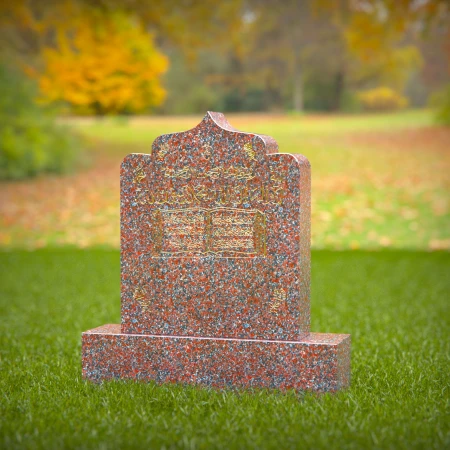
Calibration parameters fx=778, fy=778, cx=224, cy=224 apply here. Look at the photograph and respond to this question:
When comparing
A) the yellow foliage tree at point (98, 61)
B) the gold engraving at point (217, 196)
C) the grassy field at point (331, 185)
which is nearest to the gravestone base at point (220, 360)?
the gold engraving at point (217, 196)

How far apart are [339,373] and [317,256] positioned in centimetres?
791

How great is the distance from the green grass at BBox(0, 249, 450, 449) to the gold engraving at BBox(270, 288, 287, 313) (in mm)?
545

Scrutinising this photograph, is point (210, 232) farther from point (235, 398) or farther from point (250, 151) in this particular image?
point (235, 398)

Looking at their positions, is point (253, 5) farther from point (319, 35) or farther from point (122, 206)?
point (122, 206)

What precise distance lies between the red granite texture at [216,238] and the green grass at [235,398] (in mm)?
499

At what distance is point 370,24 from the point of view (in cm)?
1969

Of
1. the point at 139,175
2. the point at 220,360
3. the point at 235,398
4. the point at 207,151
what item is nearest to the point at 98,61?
the point at 139,175

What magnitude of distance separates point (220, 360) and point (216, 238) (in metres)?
0.79

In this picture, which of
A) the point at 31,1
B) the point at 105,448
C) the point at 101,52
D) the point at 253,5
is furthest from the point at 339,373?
the point at 253,5

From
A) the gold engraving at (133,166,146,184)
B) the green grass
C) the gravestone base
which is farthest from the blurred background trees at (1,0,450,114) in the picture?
the gravestone base

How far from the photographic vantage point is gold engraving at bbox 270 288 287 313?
496 cm

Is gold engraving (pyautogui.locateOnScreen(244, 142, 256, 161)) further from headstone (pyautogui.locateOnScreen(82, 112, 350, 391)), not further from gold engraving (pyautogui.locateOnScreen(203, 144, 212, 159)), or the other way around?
gold engraving (pyautogui.locateOnScreen(203, 144, 212, 159))

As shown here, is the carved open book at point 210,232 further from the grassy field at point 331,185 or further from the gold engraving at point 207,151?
the grassy field at point 331,185

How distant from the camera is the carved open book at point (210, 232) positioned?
198 inches
